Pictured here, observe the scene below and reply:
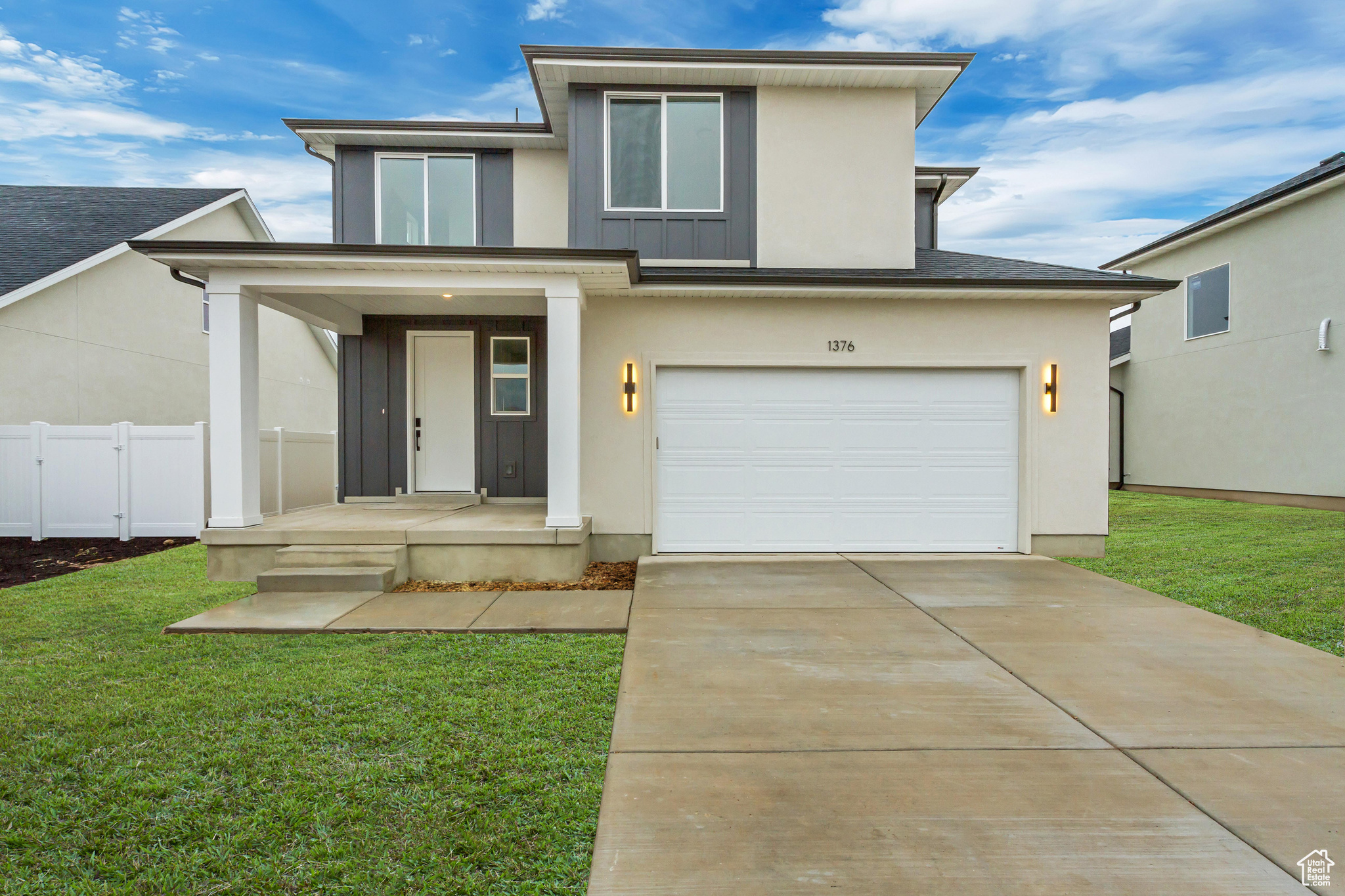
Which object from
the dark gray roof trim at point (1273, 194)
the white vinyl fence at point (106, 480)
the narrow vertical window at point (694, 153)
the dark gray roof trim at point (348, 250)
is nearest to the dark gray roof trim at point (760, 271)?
the dark gray roof trim at point (348, 250)

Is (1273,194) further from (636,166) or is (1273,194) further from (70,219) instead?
(70,219)

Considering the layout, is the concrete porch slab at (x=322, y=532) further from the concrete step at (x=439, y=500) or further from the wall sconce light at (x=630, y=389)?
the wall sconce light at (x=630, y=389)

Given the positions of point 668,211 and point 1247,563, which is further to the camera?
point 668,211

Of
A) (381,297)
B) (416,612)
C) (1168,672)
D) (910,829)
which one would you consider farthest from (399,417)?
(1168,672)

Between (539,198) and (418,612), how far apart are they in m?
6.70

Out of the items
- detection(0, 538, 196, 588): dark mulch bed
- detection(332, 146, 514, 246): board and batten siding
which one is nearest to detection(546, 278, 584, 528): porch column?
detection(332, 146, 514, 246): board and batten siding

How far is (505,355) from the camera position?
9.23 metres

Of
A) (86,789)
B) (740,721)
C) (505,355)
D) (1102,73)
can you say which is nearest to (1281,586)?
(740,721)

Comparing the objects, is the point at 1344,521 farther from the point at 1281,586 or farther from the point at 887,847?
the point at 887,847

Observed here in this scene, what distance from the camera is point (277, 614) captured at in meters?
4.94

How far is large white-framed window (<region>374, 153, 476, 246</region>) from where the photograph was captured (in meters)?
9.40

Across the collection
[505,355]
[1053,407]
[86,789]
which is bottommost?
[86,789]

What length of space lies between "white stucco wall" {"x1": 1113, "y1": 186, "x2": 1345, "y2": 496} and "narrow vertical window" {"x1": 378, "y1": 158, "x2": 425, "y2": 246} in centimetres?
1532

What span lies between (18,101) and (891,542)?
2591cm
